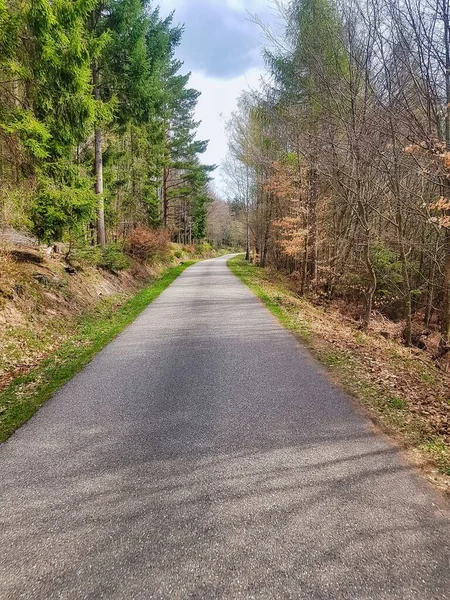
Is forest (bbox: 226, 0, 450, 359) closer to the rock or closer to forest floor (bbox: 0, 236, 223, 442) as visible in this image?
forest floor (bbox: 0, 236, 223, 442)

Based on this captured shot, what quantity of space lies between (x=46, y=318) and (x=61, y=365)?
252cm

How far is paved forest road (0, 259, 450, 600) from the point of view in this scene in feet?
6.27

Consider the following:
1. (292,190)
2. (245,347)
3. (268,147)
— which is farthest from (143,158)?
(245,347)

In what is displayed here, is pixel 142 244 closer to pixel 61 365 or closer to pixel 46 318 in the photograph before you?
pixel 46 318

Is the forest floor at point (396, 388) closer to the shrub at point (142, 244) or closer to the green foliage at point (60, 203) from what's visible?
the green foliage at point (60, 203)

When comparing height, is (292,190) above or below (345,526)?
above

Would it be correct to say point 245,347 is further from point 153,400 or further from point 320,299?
point 320,299

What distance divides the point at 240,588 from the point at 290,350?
4.55 meters

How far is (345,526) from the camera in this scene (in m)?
2.27

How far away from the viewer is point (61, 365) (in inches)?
220

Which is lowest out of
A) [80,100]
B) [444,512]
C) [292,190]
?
[444,512]

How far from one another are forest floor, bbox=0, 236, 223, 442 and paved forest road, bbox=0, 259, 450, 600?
680 mm

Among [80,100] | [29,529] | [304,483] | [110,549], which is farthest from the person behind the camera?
[80,100]

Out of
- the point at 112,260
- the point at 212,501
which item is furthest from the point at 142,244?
the point at 212,501
